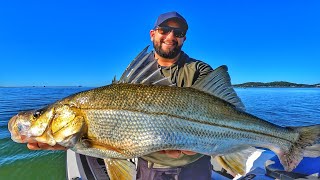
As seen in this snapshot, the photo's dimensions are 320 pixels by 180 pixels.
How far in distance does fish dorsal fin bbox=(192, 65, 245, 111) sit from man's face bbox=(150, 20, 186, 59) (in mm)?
1618

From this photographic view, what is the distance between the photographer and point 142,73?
3.19m

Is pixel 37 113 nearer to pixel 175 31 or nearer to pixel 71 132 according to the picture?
pixel 71 132

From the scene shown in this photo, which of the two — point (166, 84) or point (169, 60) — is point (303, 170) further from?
point (166, 84)

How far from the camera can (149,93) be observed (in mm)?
3023

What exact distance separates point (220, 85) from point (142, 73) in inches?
32.2

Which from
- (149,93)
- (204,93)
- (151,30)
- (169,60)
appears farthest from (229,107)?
(151,30)

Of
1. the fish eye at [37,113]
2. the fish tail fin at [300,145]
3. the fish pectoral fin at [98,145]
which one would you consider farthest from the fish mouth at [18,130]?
the fish tail fin at [300,145]

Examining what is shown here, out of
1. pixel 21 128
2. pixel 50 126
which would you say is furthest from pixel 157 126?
pixel 21 128

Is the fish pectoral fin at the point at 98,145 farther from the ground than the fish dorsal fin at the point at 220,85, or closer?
closer

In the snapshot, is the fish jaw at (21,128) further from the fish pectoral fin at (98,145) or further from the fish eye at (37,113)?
the fish pectoral fin at (98,145)

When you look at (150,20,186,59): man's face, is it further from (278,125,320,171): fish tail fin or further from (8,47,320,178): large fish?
(278,125,320,171): fish tail fin

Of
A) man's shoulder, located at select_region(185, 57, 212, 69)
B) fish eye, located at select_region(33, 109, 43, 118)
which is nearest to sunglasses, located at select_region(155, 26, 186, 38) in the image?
man's shoulder, located at select_region(185, 57, 212, 69)

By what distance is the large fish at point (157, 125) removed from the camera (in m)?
2.92

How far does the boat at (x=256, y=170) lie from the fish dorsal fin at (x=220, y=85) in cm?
235
